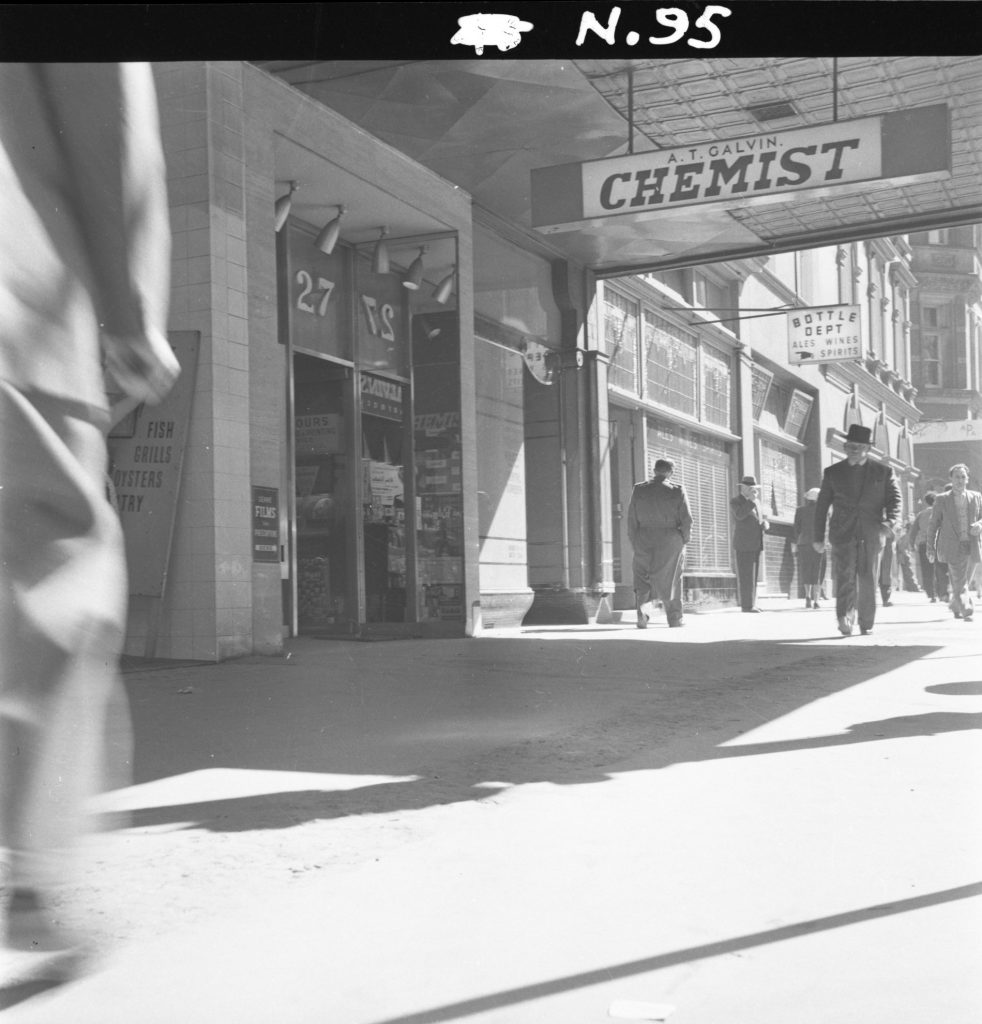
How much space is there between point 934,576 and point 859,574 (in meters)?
7.73

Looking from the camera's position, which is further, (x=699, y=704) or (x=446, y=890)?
(x=699, y=704)

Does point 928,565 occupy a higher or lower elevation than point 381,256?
lower

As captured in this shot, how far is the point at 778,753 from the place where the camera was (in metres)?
4.59

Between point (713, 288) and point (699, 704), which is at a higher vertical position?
point (713, 288)

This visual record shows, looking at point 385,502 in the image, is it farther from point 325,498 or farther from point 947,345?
point 947,345

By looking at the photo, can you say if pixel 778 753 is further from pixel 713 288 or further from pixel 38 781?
pixel 713 288

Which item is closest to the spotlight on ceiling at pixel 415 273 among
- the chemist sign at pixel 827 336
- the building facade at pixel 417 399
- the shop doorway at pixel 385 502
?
the building facade at pixel 417 399

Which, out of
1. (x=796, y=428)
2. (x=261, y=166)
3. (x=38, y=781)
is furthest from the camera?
(x=796, y=428)

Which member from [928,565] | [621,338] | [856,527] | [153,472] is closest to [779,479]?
[621,338]

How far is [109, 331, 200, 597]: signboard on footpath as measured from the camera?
26.2ft

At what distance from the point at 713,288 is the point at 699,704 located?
10994 millimetres

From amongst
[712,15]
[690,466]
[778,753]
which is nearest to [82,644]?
[712,15]

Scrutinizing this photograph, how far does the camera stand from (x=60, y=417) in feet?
7.27

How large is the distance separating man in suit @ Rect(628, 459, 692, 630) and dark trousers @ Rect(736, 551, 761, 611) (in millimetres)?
1253
